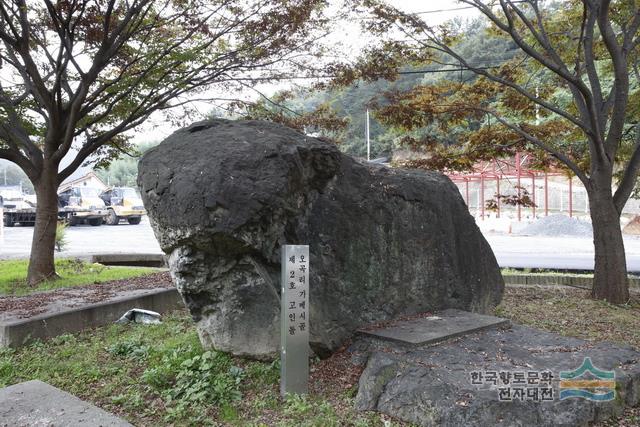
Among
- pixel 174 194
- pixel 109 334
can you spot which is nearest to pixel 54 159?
pixel 109 334

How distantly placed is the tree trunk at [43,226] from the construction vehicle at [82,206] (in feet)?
75.0

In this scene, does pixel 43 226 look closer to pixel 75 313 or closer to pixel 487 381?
pixel 75 313

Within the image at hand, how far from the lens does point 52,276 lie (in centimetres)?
854

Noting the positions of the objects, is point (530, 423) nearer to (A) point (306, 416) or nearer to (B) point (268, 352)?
(A) point (306, 416)

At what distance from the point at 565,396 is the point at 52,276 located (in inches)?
319

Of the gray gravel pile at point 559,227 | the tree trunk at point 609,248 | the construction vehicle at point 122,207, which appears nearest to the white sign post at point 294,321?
the tree trunk at point 609,248

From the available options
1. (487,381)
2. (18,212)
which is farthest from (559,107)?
(18,212)

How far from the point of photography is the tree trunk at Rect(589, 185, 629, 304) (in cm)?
732

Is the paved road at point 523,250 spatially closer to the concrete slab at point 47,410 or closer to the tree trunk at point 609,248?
the tree trunk at point 609,248

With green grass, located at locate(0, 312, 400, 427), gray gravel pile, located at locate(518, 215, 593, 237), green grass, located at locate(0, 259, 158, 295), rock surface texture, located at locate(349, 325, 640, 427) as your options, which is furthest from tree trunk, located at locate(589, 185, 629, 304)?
gray gravel pile, located at locate(518, 215, 593, 237)

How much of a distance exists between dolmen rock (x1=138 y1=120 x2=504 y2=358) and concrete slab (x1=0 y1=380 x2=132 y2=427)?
1.13m

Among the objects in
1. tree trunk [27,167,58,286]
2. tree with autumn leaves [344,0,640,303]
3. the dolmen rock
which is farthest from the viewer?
tree trunk [27,167,58,286]

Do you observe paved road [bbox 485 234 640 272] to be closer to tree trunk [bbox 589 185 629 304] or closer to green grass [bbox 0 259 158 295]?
tree trunk [bbox 589 185 629 304]

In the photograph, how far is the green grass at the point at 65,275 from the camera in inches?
317
